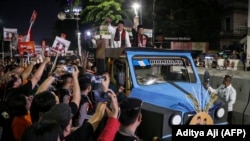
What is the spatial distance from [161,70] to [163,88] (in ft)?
1.76

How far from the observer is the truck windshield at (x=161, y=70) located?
18.8 feet

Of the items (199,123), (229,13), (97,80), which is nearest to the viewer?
(97,80)

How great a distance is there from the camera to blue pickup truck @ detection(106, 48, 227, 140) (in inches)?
190

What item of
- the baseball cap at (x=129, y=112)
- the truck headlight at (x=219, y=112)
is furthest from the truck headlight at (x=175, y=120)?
the baseball cap at (x=129, y=112)

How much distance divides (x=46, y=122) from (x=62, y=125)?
0.89ft

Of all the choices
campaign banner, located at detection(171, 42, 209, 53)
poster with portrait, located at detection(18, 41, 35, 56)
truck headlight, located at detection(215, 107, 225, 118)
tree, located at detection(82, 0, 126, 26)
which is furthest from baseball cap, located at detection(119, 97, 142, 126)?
campaign banner, located at detection(171, 42, 209, 53)

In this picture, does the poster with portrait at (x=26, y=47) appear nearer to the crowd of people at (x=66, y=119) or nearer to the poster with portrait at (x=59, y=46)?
the poster with portrait at (x=59, y=46)

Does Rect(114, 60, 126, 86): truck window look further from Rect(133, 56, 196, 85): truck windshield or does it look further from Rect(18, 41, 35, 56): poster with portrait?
Rect(18, 41, 35, 56): poster with portrait

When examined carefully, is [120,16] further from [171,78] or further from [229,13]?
[229,13]

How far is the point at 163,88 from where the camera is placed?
5.64m

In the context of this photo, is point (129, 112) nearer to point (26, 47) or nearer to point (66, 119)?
point (66, 119)

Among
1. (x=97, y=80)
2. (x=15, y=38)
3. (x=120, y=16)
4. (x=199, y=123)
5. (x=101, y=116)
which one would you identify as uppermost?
(x=120, y=16)

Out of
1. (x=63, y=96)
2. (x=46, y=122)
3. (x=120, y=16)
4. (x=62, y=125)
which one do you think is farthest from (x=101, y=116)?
(x=120, y=16)

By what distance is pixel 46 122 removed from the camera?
94.3 inches
